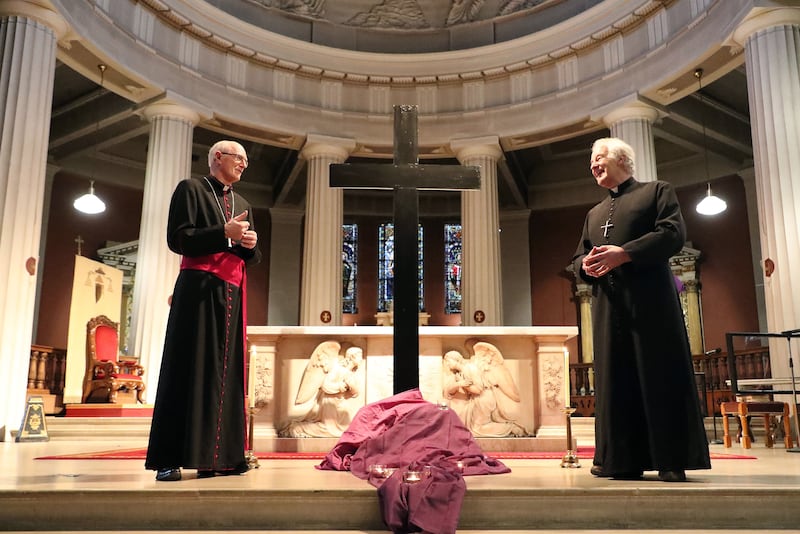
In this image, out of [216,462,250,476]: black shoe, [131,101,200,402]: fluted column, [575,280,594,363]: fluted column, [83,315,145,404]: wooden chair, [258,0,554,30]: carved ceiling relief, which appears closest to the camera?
[216,462,250,476]: black shoe

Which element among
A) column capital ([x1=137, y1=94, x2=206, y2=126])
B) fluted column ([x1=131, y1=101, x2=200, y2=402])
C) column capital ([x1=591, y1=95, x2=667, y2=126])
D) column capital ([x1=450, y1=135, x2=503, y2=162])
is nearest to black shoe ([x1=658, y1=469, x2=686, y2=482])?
fluted column ([x1=131, y1=101, x2=200, y2=402])

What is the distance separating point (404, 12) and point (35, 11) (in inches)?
310

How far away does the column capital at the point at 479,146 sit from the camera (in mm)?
14727

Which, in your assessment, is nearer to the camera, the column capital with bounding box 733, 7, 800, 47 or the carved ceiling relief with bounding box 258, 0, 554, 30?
the column capital with bounding box 733, 7, 800, 47

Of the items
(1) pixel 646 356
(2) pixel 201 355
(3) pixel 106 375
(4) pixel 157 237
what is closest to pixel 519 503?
(1) pixel 646 356

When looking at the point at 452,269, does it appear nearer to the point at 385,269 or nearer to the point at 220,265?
the point at 385,269

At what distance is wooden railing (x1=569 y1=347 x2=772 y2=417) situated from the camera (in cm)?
1231

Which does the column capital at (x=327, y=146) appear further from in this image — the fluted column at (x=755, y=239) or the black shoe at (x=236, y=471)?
the black shoe at (x=236, y=471)

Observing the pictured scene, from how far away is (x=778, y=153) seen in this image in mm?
9883

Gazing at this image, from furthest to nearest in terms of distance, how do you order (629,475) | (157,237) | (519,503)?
1. (157,237)
2. (629,475)
3. (519,503)

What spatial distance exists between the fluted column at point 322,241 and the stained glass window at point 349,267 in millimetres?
4848

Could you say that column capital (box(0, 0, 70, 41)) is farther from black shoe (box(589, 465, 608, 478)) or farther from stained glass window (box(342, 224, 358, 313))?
stained glass window (box(342, 224, 358, 313))

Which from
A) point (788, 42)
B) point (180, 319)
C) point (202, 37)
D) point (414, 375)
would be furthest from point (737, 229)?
point (180, 319)

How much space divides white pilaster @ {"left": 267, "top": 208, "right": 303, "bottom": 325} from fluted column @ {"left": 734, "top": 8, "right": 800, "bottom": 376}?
12109 millimetres
